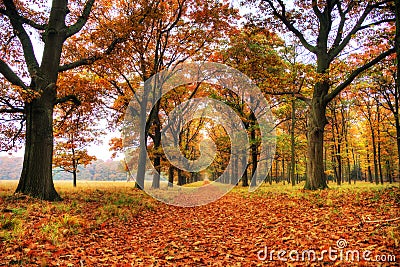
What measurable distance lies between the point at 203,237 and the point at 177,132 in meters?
20.5

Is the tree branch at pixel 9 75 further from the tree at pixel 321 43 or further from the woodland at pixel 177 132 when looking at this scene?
the tree at pixel 321 43

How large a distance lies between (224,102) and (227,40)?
631 cm

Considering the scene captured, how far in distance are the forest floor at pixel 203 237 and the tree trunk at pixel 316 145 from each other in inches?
185

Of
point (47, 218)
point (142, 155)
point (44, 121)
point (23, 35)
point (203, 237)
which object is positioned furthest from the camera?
point (142, 155)

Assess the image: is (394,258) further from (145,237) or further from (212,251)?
(145,237)

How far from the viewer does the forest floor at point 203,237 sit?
13.9 ft

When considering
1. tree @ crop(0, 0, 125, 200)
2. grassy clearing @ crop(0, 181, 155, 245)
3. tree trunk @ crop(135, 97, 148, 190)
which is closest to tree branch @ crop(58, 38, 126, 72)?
tree @ crop(0, 0, 125, 200)

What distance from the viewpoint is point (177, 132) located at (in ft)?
86.9

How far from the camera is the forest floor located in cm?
423

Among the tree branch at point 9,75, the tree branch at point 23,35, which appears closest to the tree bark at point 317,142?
the tree branch at point 23,35

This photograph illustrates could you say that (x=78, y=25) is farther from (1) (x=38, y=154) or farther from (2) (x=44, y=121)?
(1) (x=38, y=154)

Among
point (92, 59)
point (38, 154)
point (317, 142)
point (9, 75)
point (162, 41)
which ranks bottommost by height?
point (38, 154)

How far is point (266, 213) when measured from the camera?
864 centimetres

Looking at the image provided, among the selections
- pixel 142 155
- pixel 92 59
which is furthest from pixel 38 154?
pixel 142 155
